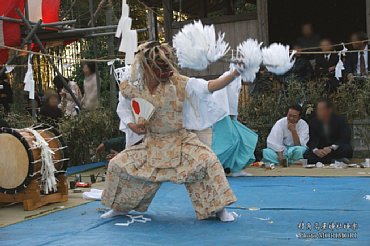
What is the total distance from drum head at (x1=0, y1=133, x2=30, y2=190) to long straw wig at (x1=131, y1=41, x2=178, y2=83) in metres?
1.49

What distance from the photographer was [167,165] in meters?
4.71

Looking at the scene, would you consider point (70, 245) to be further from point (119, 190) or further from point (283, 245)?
point (283, 245)

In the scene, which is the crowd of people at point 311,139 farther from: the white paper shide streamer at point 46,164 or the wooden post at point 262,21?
the white paper shide streamer at point 46,164

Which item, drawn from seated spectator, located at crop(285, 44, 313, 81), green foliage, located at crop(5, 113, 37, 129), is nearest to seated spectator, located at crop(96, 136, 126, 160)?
green foliage, located at crop(5, 113, 37, 129)

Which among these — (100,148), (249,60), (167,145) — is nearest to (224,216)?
(167,145)

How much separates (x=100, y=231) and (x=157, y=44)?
147 centimetres

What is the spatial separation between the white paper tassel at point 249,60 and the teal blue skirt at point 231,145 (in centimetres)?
329

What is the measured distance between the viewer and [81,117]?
912cm

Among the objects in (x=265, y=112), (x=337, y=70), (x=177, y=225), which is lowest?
(x=177, y=225)

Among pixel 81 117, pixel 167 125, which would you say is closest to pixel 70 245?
pixel 167 125

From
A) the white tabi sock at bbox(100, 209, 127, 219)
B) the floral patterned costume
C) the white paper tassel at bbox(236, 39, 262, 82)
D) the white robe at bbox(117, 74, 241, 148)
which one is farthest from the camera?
the white tabi sock at bbox(100, 209, 127, 219)

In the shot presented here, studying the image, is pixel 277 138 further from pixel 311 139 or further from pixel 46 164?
pixel 46 164

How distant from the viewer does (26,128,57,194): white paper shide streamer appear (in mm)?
5695

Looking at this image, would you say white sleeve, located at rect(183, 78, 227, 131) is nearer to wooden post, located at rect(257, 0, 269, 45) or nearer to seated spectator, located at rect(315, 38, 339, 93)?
seated spectator, located at rect(315, 38, 339, 93)
